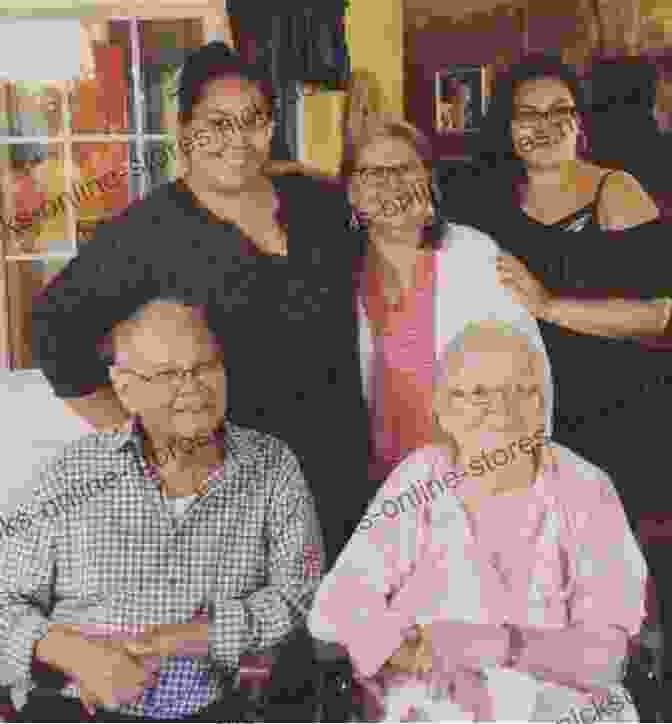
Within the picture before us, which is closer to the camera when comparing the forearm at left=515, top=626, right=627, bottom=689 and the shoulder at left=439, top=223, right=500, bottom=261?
the forearm at left=515, top=626, right=627, bottom=689

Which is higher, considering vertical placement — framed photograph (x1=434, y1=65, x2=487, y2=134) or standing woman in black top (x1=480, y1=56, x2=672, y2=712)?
framed photograph (x1=434, y1=65, x2=487, y2=134)

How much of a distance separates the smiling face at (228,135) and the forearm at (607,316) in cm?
48

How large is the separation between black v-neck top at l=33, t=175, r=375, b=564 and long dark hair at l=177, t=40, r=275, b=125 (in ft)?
0.41

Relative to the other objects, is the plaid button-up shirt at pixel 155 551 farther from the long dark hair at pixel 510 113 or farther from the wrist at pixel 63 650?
the long dark hair at pixel 510 113

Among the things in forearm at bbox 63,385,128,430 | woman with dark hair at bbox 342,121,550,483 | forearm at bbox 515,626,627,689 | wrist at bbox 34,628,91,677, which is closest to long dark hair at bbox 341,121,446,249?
woman with dark hair at bbox 342,121,550,483

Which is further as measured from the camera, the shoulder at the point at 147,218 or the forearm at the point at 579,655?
the shoulder at the point at 147,218

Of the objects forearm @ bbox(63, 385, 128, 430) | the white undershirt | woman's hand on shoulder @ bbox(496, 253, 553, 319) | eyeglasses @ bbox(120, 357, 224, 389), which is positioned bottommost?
the white undershirt

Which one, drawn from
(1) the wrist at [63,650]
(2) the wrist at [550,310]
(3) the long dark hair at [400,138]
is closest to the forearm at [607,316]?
(2) the wrist at [550,310]

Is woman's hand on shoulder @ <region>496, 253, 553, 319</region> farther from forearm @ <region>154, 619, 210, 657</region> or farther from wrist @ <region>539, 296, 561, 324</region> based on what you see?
forearm @ <region>154, 619, 210, 657</region>

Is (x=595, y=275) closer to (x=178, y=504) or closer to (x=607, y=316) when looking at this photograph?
(x=607, y=316)

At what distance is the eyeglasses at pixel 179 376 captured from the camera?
1452 mm

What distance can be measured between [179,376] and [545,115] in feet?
2.10

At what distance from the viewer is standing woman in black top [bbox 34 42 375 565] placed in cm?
150

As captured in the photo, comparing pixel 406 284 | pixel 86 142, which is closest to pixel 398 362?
pixel 406 284
